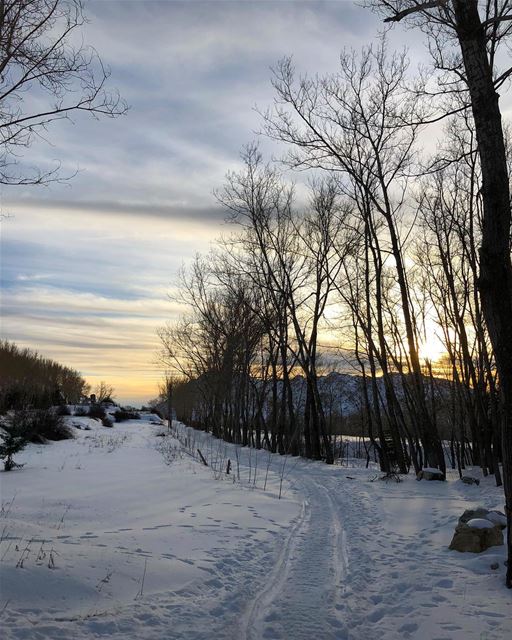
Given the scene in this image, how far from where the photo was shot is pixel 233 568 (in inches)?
228

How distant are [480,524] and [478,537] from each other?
0.61 feet

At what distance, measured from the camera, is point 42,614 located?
3.88 metres

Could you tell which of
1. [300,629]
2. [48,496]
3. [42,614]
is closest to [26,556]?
[42,614]

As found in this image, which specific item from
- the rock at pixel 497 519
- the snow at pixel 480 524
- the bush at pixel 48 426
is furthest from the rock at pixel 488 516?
the bush at pixel 48 426

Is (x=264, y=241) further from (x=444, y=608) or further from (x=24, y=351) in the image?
(x=24, y=351)

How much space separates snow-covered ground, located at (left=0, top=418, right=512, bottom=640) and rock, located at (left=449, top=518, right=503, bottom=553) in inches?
5.1

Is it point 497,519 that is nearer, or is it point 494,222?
point 494,222

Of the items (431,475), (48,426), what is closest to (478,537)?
(431,475)

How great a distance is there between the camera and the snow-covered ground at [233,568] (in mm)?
4113

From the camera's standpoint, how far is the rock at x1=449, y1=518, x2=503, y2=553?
252 inches

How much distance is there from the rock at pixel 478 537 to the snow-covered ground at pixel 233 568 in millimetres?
129

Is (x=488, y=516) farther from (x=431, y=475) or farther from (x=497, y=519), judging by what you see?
(x=431, y=475)

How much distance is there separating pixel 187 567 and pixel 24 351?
8536 cm

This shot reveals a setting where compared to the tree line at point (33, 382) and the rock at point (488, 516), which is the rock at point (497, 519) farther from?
the tree line at point (33, 382)
